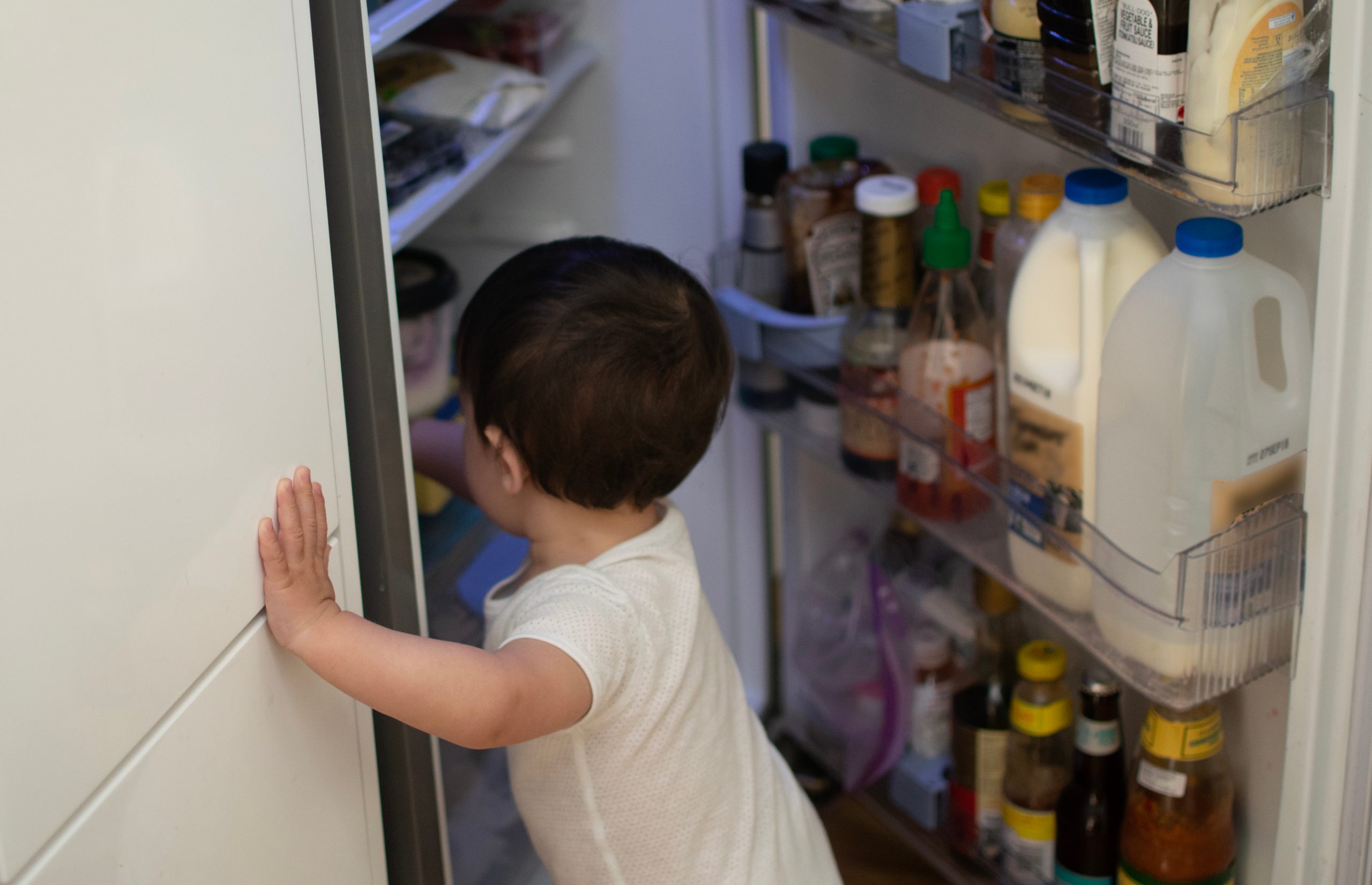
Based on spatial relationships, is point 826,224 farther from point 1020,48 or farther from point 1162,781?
point 1162,781

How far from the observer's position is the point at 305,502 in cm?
79

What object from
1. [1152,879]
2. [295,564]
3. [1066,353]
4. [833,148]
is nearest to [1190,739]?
[1152,879]

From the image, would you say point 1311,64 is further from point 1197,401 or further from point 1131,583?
point 1131,583

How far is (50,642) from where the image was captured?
583mm

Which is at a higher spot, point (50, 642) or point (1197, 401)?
point (50, 642)

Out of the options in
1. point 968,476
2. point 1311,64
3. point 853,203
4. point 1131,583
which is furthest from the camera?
point 853,203

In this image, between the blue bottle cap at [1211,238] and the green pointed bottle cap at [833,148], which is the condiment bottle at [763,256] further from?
the blue bottle cap at [1211,238]

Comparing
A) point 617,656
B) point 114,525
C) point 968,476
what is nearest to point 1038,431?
point 968,476

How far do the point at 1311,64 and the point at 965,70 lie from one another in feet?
0.92

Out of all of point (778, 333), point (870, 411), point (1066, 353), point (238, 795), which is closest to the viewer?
point (238, 795)

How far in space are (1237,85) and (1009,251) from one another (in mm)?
358

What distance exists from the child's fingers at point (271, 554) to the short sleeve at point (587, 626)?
181 mm

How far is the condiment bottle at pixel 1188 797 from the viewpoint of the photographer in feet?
3.78

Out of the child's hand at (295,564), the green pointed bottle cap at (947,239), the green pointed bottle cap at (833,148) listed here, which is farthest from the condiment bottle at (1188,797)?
the child's hand at (295,564)
